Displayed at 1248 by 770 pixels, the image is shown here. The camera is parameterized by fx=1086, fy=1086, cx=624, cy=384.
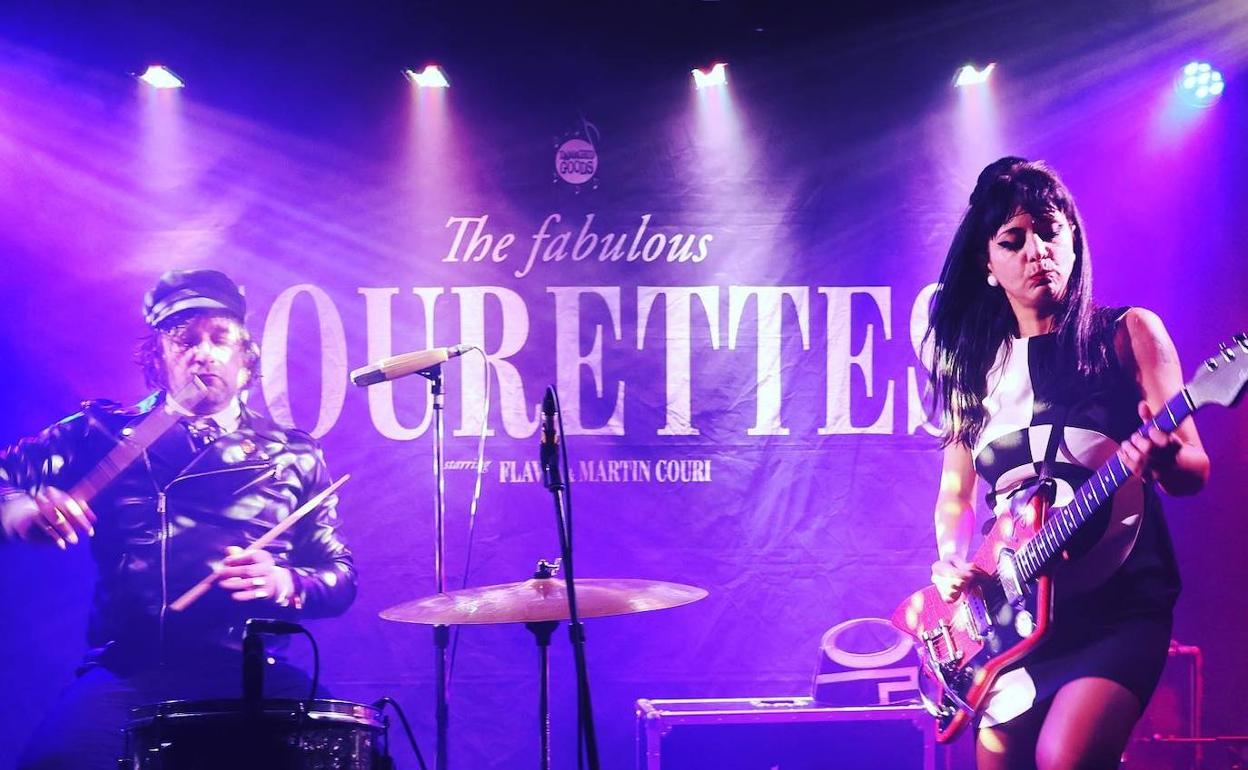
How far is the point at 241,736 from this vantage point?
9.34 ft

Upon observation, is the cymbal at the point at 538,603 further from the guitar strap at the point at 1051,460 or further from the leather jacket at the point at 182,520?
the leather jacket at the point at 182,520

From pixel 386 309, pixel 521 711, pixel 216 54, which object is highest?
pixel 216 54

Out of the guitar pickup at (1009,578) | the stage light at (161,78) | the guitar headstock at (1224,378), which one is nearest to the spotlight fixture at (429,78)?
the stage light at (161,78)

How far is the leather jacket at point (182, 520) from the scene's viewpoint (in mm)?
4434

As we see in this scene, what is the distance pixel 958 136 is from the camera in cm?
463

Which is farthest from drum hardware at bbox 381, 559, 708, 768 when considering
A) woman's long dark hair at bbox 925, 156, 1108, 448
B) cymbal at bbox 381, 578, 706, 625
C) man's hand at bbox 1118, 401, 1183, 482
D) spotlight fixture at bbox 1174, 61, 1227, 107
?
spotlight fixture at bbox 1174, 61, 1227, 107

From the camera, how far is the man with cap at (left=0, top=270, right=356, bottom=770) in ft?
14.4

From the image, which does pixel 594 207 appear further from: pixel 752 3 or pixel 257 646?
pixel 257 646

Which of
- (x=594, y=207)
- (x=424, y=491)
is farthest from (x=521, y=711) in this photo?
(x=594, y=207)

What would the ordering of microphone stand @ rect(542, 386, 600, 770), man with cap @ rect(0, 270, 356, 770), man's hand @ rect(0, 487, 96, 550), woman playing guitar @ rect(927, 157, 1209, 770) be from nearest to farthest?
microphone stand @ rect(542, 386, 600, 770)
woman playing guitar @ rect(927, 157, 1209, 770)
man with cap @ rect(0, 270, 356, 770)
man's hand @ rect(0, 487, 96, 550)

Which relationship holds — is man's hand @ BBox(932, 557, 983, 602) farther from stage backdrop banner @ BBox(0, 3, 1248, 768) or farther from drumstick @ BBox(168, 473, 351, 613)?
drumstick @ BBox(168, 473, 351, 613)

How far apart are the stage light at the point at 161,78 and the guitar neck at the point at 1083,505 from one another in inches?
153

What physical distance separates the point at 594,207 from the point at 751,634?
6.32 feet

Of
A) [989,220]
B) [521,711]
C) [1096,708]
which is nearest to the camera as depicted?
[1096,708]
